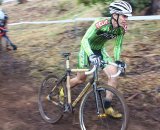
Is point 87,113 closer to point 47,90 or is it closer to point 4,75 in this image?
point 47,90

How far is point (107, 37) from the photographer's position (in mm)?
6531

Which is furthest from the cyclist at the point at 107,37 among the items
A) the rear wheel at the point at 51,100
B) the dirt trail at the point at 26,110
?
the dirt trail at the point at 26,110

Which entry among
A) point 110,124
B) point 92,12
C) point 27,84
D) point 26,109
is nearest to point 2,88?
point 27,84

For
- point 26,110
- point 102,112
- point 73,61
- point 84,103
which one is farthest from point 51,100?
point 73,61

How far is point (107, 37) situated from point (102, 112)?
136cm

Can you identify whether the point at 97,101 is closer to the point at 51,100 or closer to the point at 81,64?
the point at 81,64

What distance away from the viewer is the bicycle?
19.1 feet

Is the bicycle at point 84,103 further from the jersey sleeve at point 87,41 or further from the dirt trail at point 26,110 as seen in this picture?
the jersey sleeve at point 87,41

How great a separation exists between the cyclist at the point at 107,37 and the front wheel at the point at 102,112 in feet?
0.29

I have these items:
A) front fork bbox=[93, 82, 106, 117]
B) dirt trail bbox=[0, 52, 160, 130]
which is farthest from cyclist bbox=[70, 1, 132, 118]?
dirt trail bbox=[0, 52, 160, 130]

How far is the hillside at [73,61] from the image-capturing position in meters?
7.02

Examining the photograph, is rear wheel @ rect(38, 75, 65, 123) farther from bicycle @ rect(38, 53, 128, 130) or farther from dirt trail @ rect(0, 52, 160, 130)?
dirt trail @ rect(0, 52, 160, 130)

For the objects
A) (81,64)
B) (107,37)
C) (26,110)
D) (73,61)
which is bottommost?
(73,61)

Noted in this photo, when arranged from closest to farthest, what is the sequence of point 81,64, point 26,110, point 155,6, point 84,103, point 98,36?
point 84,103 → point 98,36 → point 81,64 → point 26,110 → point 155,6
